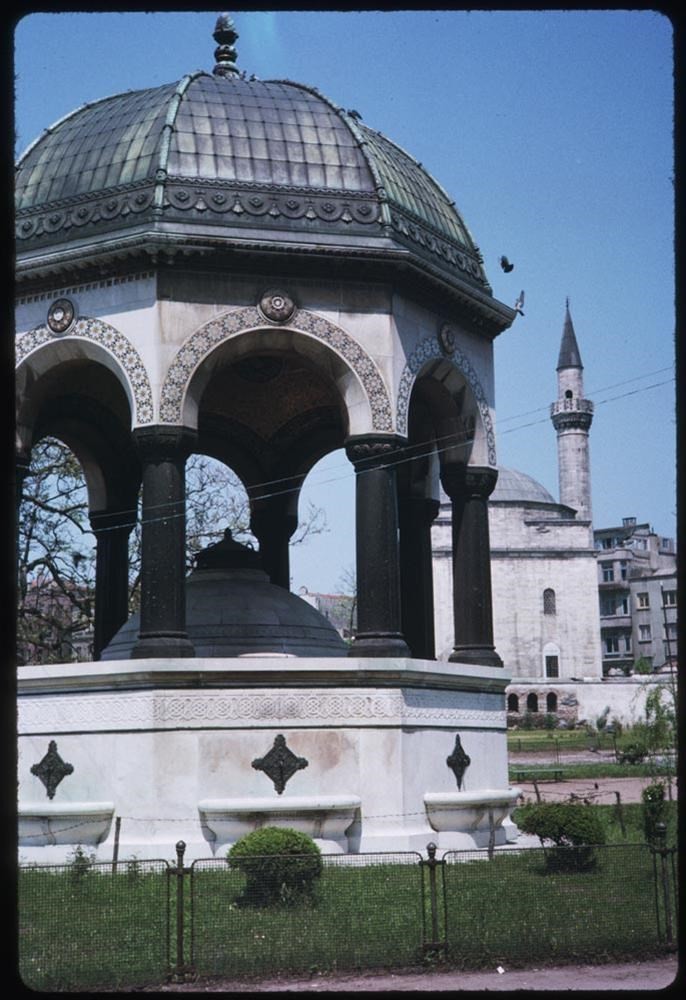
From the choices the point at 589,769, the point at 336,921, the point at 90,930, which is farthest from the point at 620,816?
the point at 589,769

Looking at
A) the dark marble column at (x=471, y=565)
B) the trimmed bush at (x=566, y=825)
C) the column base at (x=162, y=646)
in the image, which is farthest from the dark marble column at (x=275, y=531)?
the trimmed bush at (x=566, y=825)

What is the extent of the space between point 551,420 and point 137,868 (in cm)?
9423

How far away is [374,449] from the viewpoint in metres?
17.5

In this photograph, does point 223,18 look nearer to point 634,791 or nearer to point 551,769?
Result: point 634,791

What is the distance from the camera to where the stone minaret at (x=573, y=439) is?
10419 centimetres

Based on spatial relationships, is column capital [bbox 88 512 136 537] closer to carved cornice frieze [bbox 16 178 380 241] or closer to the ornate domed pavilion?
the ornate domed pavilion

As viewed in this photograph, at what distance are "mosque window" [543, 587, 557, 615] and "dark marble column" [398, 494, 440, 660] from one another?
248ft

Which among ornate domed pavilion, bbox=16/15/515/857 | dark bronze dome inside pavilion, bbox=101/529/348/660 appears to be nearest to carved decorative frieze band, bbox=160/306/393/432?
ornate domed pavilion, bbox=16/15/515/857

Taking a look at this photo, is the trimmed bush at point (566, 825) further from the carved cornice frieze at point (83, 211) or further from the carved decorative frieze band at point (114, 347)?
the carved cornice frieze at point (83, 211)

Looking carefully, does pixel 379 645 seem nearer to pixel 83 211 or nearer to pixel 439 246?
pixel 439 246

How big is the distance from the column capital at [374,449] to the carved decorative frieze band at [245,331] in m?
0.14

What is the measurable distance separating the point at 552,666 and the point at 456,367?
79.2 m

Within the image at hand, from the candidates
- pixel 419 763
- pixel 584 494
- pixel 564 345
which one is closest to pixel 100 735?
pixel 419 763

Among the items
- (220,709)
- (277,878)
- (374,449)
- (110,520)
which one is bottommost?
(277,878)
